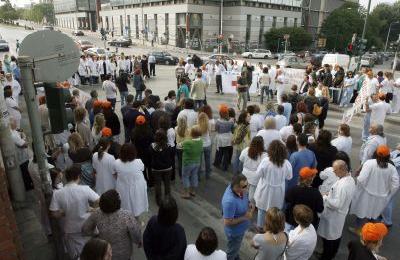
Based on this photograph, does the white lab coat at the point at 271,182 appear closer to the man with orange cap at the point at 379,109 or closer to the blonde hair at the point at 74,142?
the blonde hair at the point at 74,142

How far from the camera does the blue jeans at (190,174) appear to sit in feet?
22.1

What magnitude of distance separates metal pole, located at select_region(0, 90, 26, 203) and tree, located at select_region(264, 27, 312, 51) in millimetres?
55042

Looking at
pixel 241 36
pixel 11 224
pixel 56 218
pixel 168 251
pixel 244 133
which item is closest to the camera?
pixel 11 224

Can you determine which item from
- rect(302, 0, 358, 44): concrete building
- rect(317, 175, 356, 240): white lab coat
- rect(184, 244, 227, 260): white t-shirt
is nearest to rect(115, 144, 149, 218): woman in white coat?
rect(184, 244, 227, 260): white t-shirt

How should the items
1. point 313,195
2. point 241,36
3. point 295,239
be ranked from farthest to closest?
point 241,36
point 313,195
point 295,239

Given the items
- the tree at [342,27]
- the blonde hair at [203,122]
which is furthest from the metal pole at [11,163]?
the tree at [342,27]

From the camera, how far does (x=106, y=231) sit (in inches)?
146

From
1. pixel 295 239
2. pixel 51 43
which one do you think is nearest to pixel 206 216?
pixel 295 239

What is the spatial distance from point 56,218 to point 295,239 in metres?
2.99

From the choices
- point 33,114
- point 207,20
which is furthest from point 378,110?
point 207,20

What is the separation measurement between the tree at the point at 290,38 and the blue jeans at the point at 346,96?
142ft

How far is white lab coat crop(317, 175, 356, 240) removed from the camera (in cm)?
470

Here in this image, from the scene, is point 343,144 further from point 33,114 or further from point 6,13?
point 6,13

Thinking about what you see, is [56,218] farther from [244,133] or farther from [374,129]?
[374,129]
